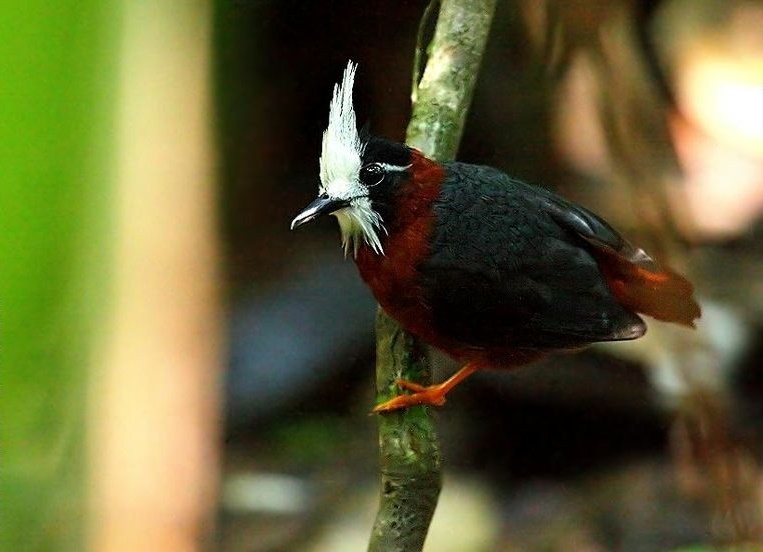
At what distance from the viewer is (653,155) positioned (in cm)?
169

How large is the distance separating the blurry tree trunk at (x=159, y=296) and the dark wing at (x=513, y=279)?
1.67 ft

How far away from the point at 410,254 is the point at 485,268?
0.42 feet

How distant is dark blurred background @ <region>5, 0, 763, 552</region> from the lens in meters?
1.43

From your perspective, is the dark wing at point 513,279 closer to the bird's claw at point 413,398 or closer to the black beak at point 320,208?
the bird's claw at point 413,398

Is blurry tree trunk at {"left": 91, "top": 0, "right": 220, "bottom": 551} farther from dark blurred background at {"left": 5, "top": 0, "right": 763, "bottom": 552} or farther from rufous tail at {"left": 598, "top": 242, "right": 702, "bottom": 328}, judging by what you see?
rufous tail at {"left": 598, "top": 242, "right": 702, "bottom": 328}

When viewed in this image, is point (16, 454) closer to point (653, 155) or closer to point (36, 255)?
point (36, 255)

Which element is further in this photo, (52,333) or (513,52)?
(513,52)

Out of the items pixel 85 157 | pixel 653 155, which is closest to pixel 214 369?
pixel 85 157

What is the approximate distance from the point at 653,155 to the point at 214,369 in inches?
39.9

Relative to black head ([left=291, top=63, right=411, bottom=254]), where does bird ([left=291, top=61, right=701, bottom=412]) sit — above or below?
below

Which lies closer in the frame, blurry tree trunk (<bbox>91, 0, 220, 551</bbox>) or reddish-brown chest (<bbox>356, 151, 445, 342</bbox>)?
reddish-brown chest (<bbox>356, 151, 445, 342</bbox>)

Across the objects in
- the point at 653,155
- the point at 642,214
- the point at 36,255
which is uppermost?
the point at 653,155

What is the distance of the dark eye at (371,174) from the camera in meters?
1.24

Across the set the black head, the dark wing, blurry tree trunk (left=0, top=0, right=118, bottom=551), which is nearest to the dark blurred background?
blurry tree trunk (left=0, top=0, right=118, bottom=551)
